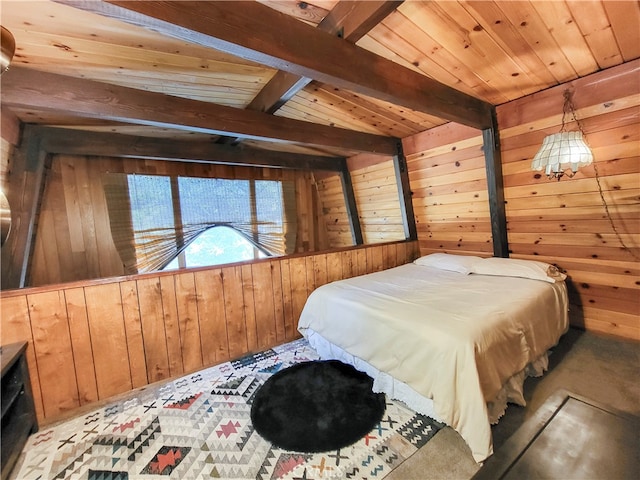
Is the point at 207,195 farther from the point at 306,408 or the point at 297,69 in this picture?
the point at 306,408

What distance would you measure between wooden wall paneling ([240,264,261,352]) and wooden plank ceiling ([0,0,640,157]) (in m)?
1.17

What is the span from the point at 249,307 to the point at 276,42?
1923 millimetres

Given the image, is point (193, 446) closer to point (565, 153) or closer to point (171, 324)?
point (171, 324)

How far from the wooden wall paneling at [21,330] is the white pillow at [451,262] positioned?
328cm

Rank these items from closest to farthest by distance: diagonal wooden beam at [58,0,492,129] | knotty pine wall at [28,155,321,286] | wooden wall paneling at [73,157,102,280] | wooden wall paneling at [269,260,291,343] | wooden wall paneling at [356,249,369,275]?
diagonal wooden beam at [58,0,492,129]
wooden wall paneling at [269,260,291,343]
knotty pine wall at [28,155,321,286]
wooden wall paneling at [73,157,102,280]
wooden wall paneling at [356,249,369,275]

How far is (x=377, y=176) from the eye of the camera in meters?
3.75

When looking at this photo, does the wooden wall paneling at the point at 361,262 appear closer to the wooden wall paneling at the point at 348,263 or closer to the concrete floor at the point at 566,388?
the wooden wall paneling at the point at 348,263

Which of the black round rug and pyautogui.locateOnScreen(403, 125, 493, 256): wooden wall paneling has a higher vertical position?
pyautogui.locateOnScreen(403, 125, 493, 256): wooden wall paneling

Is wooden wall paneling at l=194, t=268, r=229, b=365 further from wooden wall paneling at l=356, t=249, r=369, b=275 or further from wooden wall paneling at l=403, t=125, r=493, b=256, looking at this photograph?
wooden wall paneling at l=403, t=125, r=493, b=256

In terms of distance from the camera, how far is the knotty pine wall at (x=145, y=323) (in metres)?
1.67

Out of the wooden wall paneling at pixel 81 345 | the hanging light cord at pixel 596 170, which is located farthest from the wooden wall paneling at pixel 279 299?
the hanging light cord at pixel 596 170

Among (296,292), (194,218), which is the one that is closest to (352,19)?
(296,292)

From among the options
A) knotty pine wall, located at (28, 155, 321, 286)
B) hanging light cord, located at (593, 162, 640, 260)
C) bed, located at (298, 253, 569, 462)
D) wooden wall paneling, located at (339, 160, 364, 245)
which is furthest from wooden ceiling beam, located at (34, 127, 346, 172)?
hanging light cord, located at (593, 162, 640, 260)

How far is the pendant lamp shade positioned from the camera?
187cm
